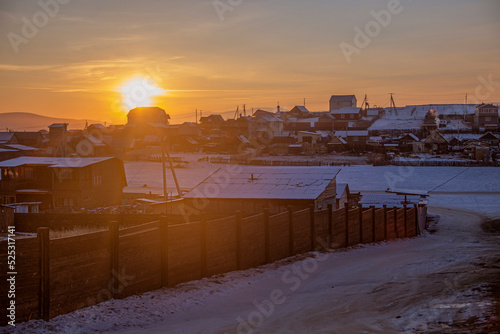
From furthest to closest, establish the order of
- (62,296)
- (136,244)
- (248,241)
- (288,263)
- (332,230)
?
1. (332,230)
2. (288,263)
3. (248,241)
4. (136,244)
5. (62,296)

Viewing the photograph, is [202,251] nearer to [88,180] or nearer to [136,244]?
[136,244]

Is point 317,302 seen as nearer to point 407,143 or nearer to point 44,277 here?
point 44,277

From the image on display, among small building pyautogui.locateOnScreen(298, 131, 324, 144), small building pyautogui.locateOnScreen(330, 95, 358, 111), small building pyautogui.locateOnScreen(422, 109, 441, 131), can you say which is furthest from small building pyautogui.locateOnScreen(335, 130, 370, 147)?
small building pyautogui.locateOnScreen(330, 95, 358, 111)

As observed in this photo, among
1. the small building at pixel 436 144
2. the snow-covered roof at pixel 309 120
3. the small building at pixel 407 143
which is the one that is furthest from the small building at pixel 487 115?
the snow-covered roof at pixel 309 120

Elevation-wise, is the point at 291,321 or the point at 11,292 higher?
the point at 11,292

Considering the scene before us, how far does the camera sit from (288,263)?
1969 cm

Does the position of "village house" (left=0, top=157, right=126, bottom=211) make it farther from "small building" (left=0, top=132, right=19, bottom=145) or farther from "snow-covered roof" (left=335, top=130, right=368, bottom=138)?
"snow-covered roof" (left=335, top=130, right=368, bottom=138)

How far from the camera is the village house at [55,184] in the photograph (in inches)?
1563

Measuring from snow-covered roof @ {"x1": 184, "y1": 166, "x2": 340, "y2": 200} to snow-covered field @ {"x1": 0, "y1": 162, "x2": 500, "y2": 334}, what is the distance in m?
6.48

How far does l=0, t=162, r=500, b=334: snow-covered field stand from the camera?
40.2 feet

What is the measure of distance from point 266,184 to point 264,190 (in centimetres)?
103

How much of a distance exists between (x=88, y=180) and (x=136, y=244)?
91.1 feet

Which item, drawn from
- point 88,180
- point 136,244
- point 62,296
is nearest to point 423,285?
point 136,244

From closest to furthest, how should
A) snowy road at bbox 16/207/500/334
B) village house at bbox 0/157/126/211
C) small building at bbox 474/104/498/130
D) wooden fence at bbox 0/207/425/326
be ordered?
wooden fence at bbox 0/207/425/326
snowy road at bbox 16/207/500/334
village house at bbox 0/157/126/211
small building at bbox 474/104/498/130
